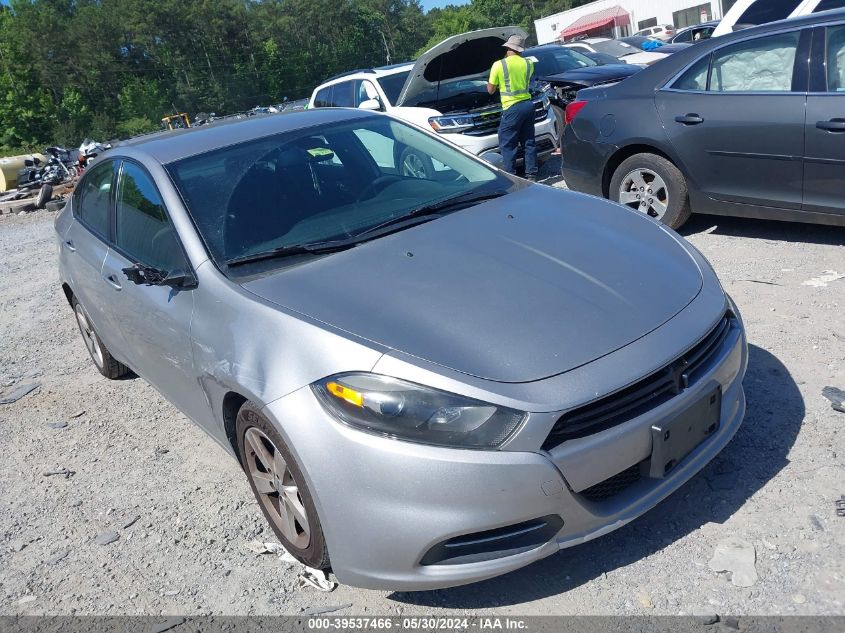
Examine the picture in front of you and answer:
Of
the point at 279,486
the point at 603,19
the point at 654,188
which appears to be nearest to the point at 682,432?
the point at 279,486

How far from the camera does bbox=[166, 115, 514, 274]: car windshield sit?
10.8 ft

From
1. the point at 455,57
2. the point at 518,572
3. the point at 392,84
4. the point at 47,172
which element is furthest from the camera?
the point at 47,172

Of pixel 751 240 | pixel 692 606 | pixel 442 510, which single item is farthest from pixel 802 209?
pixel 442 510

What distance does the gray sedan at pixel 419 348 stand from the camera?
233 centimetres

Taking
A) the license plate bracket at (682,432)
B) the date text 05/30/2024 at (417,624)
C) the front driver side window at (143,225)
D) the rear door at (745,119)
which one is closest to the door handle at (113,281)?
the front driver side window at (143,225)

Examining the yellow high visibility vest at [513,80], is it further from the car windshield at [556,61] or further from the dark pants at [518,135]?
the car windshield at [556,61]

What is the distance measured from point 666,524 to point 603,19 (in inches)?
2285

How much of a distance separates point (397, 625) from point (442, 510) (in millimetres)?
576

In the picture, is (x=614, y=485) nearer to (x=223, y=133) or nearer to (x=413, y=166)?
(x=413, y=166)

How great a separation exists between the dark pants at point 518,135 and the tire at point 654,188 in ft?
8.98

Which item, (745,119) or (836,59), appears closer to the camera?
A: (836,59)

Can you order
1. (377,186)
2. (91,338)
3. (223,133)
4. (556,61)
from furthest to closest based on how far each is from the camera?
(556,61), (91,338), (223,133), (377,186)

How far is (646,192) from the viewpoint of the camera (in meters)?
5.96

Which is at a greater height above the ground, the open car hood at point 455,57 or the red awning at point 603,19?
the open car hood at point 455,57
